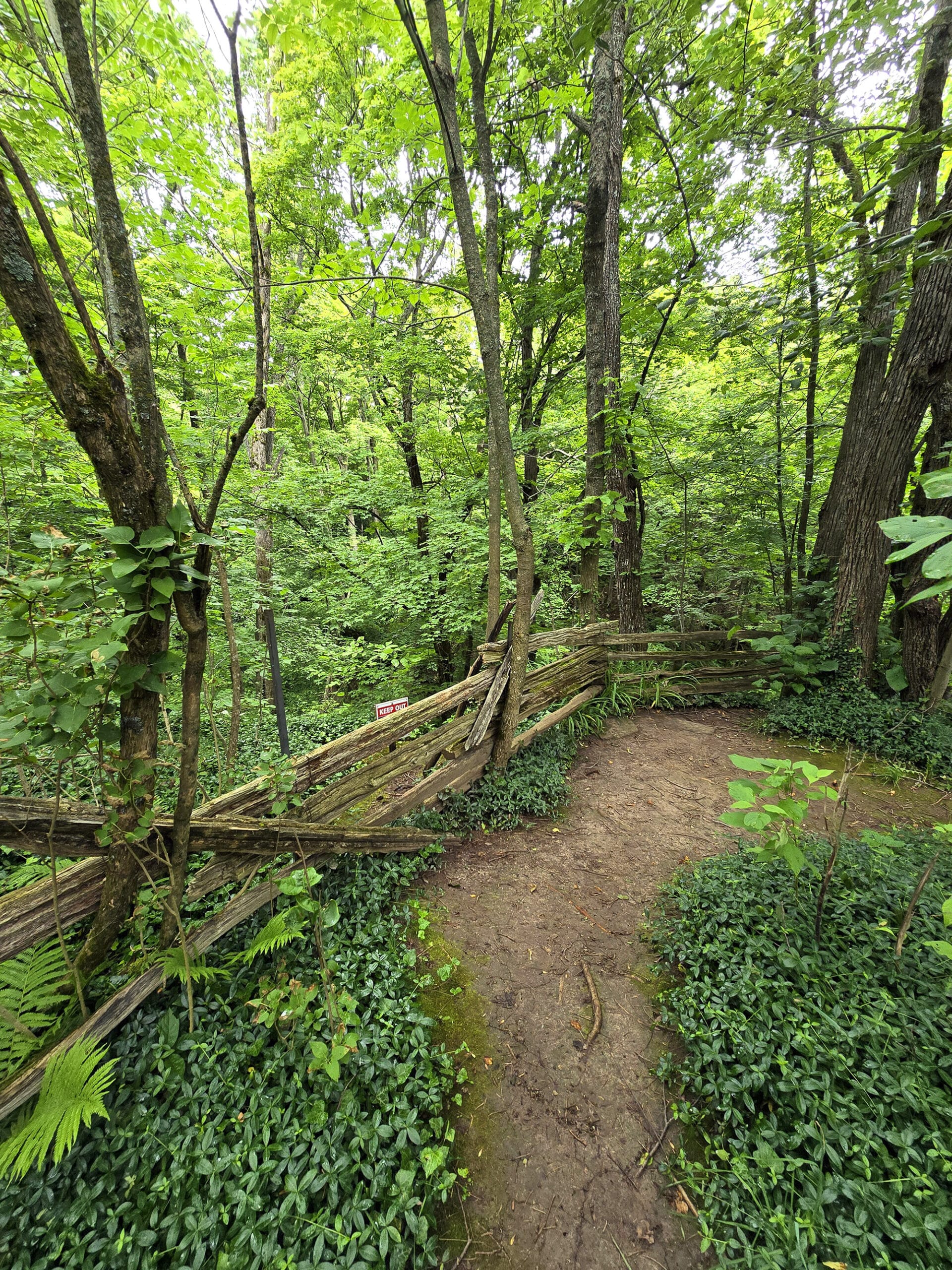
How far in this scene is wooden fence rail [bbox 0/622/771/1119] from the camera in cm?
204

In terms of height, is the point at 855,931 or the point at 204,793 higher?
the point at 204,793

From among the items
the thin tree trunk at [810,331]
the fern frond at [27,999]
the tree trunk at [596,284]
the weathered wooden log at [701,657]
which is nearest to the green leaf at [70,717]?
the fern frond at [27,999]

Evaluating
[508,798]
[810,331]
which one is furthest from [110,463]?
[810,331]

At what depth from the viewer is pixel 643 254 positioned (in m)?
7.33

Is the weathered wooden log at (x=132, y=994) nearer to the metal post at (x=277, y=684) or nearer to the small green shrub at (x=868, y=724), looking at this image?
the metal post at (x=277, y=684)

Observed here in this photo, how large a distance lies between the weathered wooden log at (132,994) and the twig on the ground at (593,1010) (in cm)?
184

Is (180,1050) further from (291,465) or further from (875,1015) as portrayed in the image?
(291,465)

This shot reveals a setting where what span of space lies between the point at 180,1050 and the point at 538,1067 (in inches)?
70.8

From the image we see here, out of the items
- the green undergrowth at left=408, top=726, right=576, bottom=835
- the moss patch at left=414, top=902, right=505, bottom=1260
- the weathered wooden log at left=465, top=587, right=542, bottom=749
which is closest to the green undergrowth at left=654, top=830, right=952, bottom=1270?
the moss patch at left=414, top=902, right=505, bottom=1260

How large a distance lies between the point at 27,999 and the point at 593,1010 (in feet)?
9.28

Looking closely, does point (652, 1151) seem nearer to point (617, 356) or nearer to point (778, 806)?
point (778, 806)

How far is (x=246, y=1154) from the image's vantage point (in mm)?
1918

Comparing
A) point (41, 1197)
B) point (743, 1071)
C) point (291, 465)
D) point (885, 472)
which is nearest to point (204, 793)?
point (41, 1197)

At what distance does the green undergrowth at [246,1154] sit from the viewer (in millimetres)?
1710
